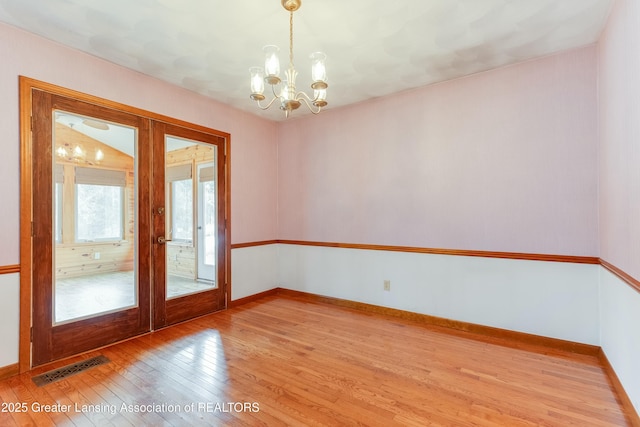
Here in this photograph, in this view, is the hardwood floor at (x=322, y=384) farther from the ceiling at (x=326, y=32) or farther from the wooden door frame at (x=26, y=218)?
the ceiling at (x=326, y=32)

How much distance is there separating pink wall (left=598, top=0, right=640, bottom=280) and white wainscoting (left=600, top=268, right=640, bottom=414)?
17cm

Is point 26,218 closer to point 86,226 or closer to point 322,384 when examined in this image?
Result: point 86,226

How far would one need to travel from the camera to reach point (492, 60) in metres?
2.96

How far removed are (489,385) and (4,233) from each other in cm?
388

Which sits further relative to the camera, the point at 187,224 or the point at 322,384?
the point at 187,224

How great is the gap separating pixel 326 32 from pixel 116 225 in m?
2.72

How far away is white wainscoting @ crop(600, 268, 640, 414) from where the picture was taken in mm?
1811

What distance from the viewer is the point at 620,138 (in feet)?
6.88

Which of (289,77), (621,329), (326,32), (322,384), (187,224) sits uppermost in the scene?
(326,32)

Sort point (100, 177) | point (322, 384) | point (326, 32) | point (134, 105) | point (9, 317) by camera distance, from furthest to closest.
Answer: point (134, 105), point (100, 177), point (326, 32), point (9, 317), point (322, 384)

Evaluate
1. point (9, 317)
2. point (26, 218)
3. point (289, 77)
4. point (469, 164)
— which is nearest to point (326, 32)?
point (289, 77)

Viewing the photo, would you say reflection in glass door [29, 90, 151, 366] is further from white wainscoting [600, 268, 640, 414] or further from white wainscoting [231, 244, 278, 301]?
white wainscoting [600, 268, 640, 414]

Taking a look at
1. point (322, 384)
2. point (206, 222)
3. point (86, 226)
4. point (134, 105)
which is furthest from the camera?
point (206, 222)

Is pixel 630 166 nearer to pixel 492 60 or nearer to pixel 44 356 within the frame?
pixel 492 60
